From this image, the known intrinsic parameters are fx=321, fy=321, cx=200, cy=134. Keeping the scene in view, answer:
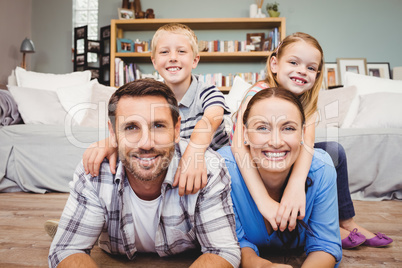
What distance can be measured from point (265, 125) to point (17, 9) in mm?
4820

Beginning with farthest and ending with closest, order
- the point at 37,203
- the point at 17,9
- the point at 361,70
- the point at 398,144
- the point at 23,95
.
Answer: the point at 17,9, the point at 361,70, the point at 23,95, the point at 398,144, the point at 37,203

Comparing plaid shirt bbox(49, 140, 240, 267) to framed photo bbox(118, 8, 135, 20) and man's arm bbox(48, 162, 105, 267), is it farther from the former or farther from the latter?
framed photo bbox(118, 8, 135, 20)

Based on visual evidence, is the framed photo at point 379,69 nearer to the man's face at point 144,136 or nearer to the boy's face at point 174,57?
the boy's face at point 174,57

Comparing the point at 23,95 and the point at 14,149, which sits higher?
the point at 23,95

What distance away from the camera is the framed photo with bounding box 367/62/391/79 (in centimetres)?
424

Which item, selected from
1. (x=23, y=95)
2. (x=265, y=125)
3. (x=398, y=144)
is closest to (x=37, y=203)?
(x=23, y=95)

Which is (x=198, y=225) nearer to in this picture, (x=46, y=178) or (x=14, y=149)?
(x=46, y=178)

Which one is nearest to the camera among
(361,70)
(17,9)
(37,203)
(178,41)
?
(178,41)

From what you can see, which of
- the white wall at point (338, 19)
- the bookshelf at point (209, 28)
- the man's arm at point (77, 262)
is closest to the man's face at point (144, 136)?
the man's arm at point (77, 262)

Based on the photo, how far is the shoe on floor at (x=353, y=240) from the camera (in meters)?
1.27

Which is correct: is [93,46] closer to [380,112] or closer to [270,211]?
[380,112]

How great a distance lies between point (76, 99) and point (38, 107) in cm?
33

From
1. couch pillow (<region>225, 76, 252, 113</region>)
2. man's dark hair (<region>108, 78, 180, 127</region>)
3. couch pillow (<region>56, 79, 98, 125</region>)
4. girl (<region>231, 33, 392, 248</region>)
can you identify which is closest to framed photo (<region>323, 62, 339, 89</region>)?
couch pillow (<region>225, 76, 252, 113</region>)

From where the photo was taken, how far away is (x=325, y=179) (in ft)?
3.64
